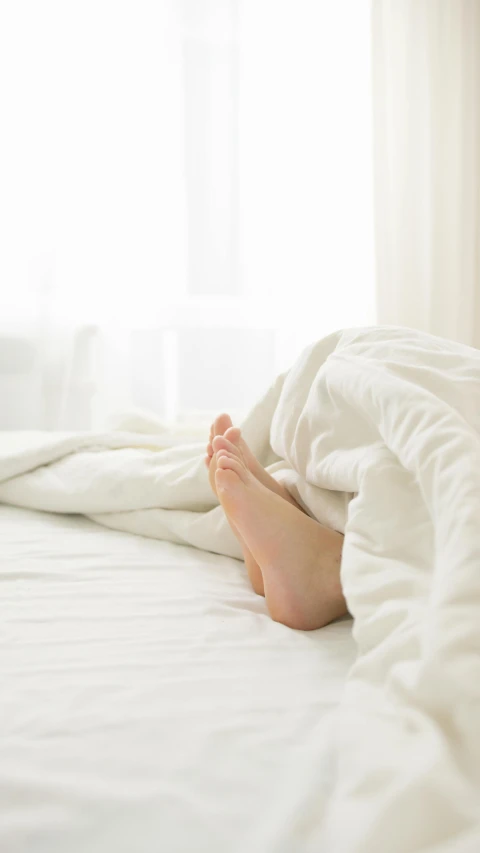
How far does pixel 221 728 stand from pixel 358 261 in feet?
8.45

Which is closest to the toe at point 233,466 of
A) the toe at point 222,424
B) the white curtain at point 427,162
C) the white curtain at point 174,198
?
the toe at point 222,424

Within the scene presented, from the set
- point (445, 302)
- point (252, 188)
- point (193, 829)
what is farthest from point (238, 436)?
point (445, 302)

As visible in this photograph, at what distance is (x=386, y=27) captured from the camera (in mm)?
2793

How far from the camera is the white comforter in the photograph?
Result: 37cm

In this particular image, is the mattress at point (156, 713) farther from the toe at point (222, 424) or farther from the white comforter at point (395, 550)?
the toe at point (222, 424)

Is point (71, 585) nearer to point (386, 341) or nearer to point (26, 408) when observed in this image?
point (386, 341)

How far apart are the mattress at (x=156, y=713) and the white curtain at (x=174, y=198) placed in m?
1.57

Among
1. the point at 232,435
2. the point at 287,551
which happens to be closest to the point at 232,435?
the point at 232,435

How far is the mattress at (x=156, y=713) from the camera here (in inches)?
15.8

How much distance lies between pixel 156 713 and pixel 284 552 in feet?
0.90

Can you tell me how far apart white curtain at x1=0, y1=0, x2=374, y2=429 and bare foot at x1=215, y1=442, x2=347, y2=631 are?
4.95 ft

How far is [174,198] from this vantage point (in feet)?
8.57

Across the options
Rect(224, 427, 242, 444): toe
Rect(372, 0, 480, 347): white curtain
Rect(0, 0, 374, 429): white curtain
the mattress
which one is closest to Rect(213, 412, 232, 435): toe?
Rect(224, 427, 242, 444): toe

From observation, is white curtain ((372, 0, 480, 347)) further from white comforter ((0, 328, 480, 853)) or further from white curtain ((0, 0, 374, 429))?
white comforter ((0, 328, 480, 853))
